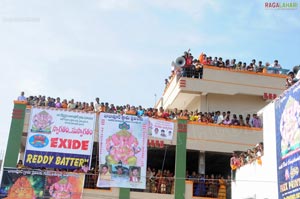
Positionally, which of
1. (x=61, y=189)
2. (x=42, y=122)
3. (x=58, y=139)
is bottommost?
(x=61, y=189)

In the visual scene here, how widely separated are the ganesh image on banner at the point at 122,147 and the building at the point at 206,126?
898 millimetres

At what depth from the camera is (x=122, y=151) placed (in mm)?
20594

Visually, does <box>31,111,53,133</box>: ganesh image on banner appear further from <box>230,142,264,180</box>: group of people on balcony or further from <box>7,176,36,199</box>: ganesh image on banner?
<box>230,142,264,180</box>: group of people on balcony

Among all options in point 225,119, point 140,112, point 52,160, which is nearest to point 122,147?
point 140,112

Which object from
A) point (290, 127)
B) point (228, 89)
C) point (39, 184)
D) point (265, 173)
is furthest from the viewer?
point (228, 89)

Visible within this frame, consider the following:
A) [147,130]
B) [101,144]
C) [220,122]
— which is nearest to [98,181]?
[101,144]

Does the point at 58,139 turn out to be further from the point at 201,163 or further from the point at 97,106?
the point at 201,163

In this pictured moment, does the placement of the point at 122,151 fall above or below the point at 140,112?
below

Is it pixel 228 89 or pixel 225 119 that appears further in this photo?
pixel 228 89

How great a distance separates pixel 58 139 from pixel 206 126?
6.86 m

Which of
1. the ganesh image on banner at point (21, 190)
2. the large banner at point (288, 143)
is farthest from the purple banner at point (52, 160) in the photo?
the large banner at point (288, 143)

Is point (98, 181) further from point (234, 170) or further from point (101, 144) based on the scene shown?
point (234, 170)

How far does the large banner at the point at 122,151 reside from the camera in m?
20.2

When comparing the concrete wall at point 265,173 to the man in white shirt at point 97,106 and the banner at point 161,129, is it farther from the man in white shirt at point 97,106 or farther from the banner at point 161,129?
the man in white shirt at point 97,106
